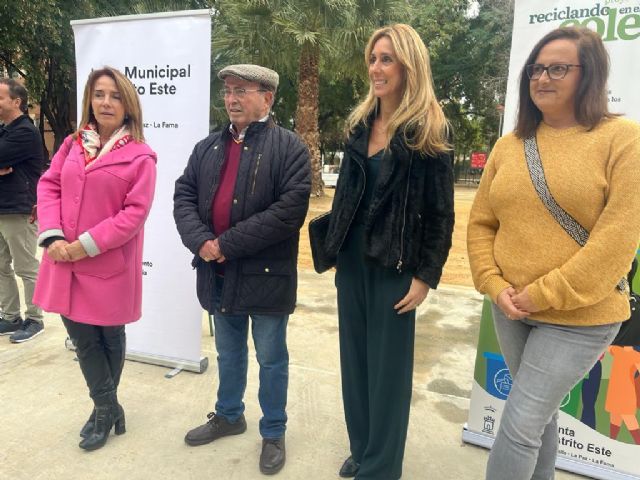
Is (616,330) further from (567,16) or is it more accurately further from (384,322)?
(567,16)

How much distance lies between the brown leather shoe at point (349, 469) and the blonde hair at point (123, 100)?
1.95m

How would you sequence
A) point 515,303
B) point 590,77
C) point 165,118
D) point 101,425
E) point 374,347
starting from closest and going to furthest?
point 590,77, point 515,303, point 374,347, point 101,425, point 165,118

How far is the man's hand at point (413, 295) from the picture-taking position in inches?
80.4

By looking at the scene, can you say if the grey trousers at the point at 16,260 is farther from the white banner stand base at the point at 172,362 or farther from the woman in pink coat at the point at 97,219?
the woman in pink coat at the point at 97,219

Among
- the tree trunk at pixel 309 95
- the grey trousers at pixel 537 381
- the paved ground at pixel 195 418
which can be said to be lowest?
the paved ground at pixel 195 418

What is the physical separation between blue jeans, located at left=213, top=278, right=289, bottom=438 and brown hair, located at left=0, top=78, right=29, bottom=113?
8.46 feet

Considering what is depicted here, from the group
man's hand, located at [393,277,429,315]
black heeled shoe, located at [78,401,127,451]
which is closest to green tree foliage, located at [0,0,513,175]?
black heeled shoe, located at [78,401,127,451]

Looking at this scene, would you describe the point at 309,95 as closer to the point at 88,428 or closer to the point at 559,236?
the point at 88,428

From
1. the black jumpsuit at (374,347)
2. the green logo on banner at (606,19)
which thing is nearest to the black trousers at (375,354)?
the black jumpsuit at (374,347)

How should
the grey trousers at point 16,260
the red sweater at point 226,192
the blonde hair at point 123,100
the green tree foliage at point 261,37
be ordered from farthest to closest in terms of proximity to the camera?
1. the green tree foliage at point 261,37
2. the grey trousers at point 16,260
3. the blonde hair at point 123,100
4. the red sweater at point 226,192

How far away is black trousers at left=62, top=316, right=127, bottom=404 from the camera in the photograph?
2537 millimetres

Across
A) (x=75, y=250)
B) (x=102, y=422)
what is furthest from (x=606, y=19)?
(x=102, y=422)

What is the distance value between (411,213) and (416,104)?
0.43 m

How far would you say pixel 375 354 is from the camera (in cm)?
218
